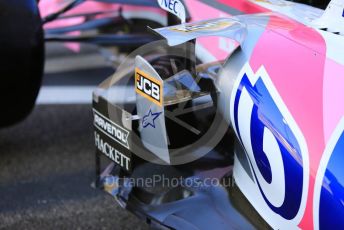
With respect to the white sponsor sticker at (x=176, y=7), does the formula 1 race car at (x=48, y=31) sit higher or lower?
lower

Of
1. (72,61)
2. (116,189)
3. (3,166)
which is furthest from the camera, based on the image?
(72,61)

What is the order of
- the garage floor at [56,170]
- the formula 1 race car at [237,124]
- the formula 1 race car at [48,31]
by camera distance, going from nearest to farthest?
the formula 1 race car at [237,124] < the garage floor at [56,170] < the formula 1 race car at [48,31]

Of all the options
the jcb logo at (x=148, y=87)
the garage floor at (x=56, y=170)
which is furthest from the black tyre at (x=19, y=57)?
the jcb logo at (x=148, y=87)

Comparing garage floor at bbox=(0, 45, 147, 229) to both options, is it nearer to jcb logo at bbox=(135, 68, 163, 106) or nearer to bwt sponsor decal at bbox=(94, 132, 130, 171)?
bwt sponsor decal at bbox=(94, 132, 130, 171)

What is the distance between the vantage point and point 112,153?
179 centimetres

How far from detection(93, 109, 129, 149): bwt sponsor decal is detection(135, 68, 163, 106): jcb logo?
154 mm

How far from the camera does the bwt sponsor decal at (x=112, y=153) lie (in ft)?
5.71

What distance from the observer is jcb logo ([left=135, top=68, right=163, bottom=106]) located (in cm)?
155

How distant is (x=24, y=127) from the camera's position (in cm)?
309

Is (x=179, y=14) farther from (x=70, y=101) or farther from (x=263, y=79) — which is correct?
(x=70, y=101)

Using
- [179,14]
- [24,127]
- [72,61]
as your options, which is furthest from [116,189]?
[72,61]

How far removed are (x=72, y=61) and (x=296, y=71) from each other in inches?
113

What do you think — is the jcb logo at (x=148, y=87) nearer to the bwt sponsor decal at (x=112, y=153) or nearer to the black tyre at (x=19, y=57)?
the bwt sponsor decal at (x=112, y=153)

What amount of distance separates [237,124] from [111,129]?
0.44m
